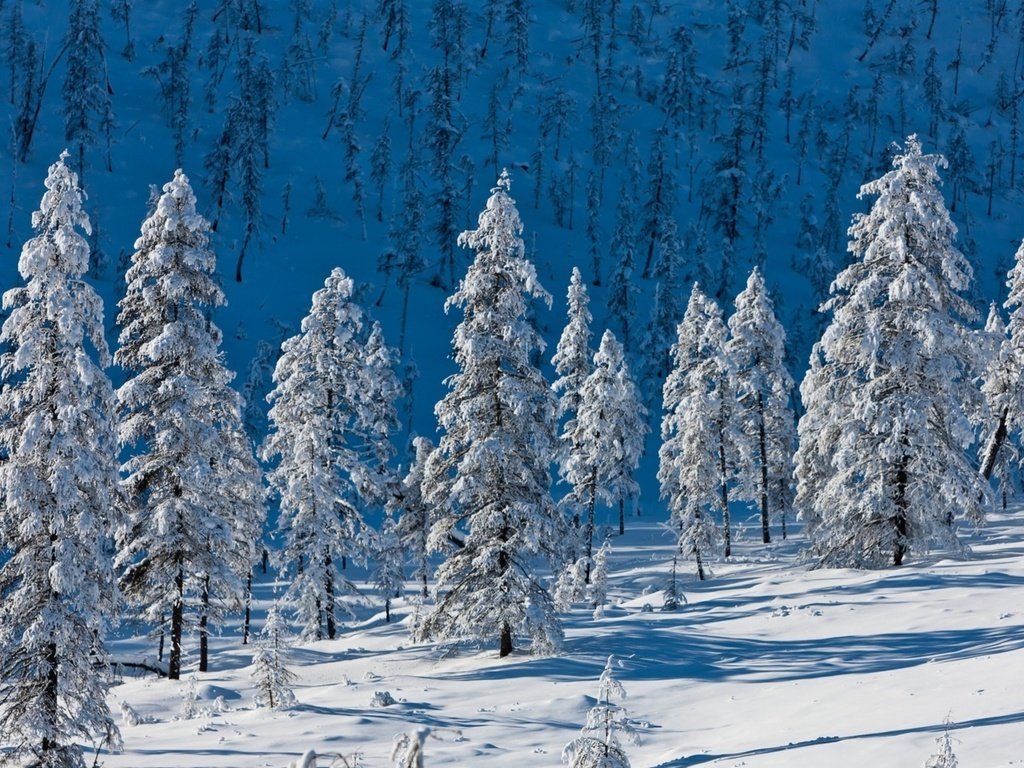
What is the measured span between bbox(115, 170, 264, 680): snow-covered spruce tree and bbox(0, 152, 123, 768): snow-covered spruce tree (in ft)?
24.8

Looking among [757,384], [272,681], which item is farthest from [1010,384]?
[272,681]

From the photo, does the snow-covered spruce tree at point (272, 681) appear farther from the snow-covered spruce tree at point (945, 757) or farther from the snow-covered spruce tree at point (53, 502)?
the snow-covered spruce tree at point (945, 757)

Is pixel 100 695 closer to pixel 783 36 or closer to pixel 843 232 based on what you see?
pixel 843 232

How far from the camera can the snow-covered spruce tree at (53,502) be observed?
17.7 meters

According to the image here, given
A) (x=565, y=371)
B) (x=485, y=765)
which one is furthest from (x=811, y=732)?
(x=565, y=371)

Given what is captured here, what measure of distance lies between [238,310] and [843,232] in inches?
2841

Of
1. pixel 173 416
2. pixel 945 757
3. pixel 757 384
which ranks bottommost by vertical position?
pixel 945 757

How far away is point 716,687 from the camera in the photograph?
69.6ft

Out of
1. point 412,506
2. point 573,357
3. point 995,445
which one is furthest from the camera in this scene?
point 573,357

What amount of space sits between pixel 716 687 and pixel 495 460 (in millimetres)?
7796

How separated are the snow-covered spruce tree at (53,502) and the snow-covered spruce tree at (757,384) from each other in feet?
110

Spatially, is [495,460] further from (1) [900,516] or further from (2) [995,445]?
(2) [995,445]

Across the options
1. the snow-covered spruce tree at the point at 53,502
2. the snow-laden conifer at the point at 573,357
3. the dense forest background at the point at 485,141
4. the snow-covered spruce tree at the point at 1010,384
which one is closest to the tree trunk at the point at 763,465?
the snow-laden conifer at the point at 573,357

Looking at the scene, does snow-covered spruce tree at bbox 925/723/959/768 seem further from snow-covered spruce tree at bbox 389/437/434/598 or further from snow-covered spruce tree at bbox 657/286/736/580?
snow-covered spruce tree at bbox 389/437/434/598
